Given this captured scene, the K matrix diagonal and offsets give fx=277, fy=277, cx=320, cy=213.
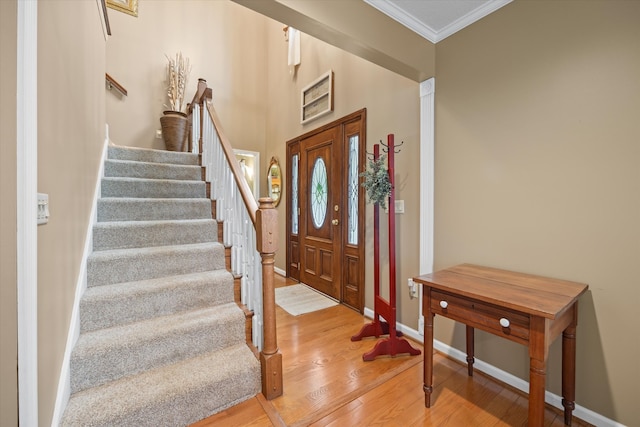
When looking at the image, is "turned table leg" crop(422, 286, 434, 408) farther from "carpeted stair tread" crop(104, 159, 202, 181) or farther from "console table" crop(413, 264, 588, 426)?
"carpeted stair tread" crop(104, 159, 202, 181)

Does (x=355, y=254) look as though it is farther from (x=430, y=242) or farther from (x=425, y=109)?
(x=425, y=109)

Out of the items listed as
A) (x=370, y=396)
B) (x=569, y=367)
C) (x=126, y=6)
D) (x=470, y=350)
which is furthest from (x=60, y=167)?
(x=126, y=6)

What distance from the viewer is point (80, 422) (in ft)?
4.10

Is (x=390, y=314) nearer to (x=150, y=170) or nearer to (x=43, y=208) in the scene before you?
(x=43, y=208)

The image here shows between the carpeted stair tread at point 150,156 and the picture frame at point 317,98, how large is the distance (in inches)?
64.0

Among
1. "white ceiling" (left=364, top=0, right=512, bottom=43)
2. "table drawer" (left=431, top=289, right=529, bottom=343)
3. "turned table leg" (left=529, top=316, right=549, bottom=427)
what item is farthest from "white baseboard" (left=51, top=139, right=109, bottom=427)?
"white ceiling" (left=364, top=0, right=512, bottom=43)

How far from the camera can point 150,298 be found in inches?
72.2

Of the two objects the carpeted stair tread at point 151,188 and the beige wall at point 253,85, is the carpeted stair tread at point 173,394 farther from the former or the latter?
the carpeted stair tread at point 151,188

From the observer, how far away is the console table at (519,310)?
1201mm

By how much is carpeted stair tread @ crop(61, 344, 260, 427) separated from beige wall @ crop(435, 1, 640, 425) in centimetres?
166

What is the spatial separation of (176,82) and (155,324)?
153 inches

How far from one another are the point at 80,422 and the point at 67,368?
27cm

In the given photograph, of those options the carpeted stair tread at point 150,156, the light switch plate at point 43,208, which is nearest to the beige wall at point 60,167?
the light switch plate at point 43,208

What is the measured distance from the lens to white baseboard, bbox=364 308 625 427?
4.94 feet
